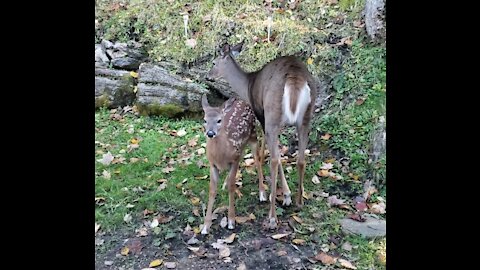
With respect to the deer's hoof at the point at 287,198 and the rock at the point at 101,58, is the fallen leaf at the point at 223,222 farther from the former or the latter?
the rock at the point at 101,58

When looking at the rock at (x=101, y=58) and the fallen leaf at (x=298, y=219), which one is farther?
the rock at (x=101, y=58)

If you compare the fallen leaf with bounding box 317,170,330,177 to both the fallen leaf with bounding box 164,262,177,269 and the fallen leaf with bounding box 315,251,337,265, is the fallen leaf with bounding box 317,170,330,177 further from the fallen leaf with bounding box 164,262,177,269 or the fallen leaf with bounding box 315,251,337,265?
the fallen leaf with bounding box 164,262,177,269

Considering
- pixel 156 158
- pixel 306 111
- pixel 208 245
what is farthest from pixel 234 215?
pixel 156 158

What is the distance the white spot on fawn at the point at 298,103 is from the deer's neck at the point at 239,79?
36.0 inches

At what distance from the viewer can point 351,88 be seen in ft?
20.8

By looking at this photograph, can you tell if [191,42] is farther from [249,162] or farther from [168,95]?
[249,162]

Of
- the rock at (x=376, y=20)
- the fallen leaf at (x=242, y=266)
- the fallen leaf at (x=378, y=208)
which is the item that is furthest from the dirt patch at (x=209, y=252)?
the rock at (x=376, y=20)

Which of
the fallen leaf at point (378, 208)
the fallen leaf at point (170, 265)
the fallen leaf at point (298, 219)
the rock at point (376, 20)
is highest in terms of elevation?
the rock at point (376, 20)

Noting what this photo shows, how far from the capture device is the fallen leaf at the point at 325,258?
3963 millimetres

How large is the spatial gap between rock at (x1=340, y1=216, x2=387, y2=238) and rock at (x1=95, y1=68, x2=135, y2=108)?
12.2ft

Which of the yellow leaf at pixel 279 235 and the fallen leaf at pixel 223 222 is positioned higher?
the fallen leaf at pixel 223 222
